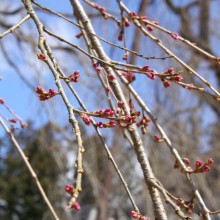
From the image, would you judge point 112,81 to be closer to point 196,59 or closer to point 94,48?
point 94,48

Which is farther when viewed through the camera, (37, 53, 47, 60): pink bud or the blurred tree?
the blurred tree

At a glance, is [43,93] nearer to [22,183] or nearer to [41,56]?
[41,56]

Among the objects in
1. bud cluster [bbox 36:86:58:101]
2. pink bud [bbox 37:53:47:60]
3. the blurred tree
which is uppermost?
the blurred tree

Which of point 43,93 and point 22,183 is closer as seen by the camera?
point 43,93

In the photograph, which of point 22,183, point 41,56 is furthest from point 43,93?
point 22,183

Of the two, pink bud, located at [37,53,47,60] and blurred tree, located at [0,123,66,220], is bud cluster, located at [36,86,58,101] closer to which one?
pink bud, located at [37,53,47,60]

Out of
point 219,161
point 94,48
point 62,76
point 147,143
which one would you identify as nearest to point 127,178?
point 147,143

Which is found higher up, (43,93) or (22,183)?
(22,183)

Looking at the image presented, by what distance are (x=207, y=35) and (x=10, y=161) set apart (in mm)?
3599

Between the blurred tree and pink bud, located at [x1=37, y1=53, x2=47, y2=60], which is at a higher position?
the blurred tree

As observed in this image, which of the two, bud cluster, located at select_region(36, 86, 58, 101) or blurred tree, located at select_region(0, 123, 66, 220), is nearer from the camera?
bud cluster, located at select_region(36, 86, 58, 101)

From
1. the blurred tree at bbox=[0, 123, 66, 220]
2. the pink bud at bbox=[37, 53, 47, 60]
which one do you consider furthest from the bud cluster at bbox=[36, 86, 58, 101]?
the blurred tree at bbox=[0, 123, 66, 220]

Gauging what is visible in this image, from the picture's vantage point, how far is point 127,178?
5438 mm

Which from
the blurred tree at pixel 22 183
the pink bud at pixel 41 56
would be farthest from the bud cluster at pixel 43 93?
the blurred tree at pixel 22 183
